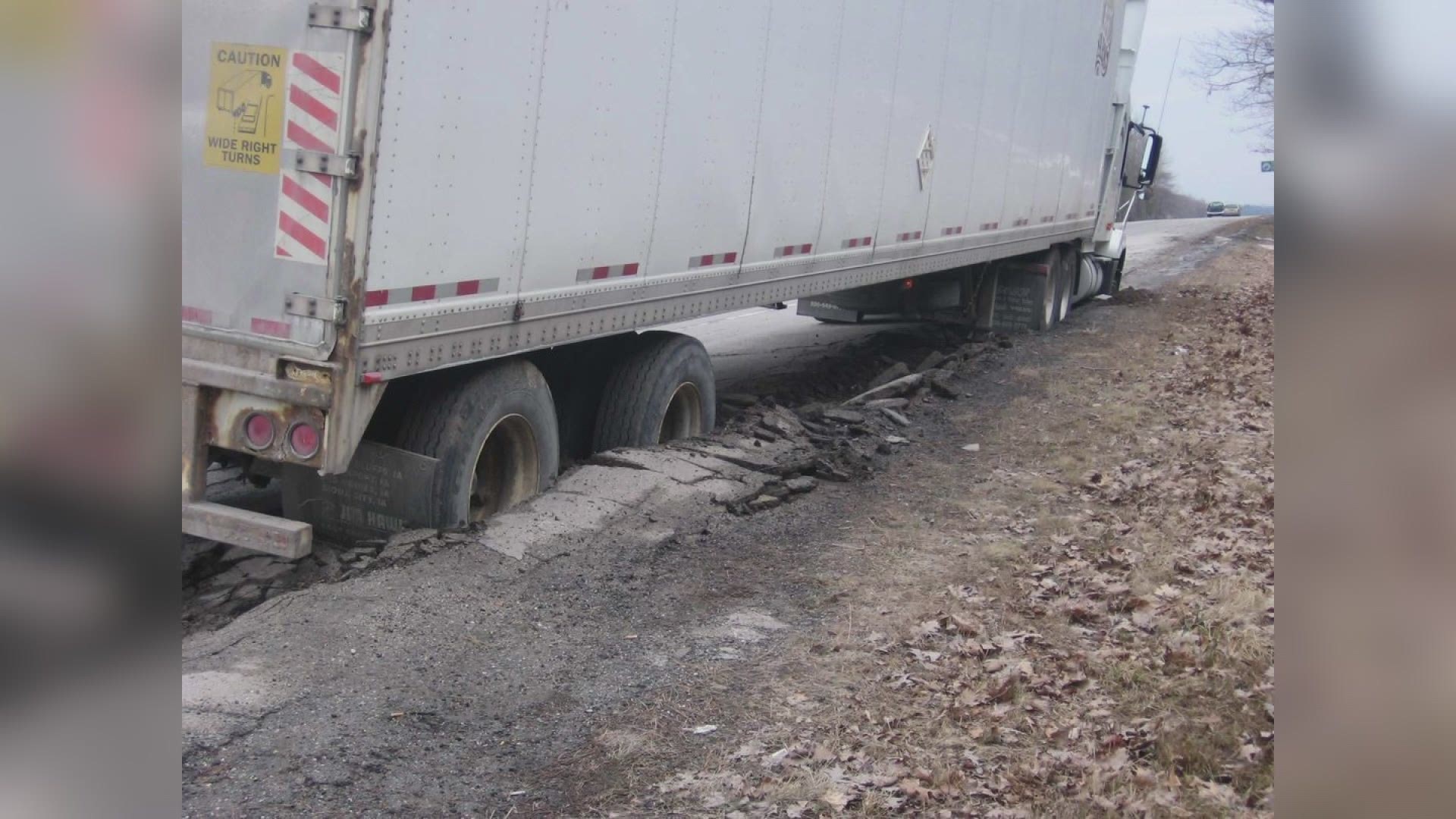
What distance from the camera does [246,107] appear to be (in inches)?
205

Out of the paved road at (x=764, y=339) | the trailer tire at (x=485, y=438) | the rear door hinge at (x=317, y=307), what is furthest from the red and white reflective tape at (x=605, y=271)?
the paved road at (x=764, y=339)

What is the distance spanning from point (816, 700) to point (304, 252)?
285 cm

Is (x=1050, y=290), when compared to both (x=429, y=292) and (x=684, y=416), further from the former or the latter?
(x=429, y=292)

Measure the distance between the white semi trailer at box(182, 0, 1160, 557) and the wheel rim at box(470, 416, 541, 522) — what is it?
0.05 ft

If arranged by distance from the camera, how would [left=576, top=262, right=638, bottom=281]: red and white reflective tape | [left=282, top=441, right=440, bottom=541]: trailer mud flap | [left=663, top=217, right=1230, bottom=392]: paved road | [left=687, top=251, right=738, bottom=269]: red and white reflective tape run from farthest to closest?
[left=663, top=217, right=1230, bottom=392]: paved road, [left=687, top=251, right=738, bottom=269]: red and white reflective tape, [left=576, top=262, right=638, bottom=281]: red and white reflective tape, [left=282, top=441, right=440, bottom=541]: trailer mud flap

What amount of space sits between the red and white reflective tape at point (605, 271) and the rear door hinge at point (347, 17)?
1.91m

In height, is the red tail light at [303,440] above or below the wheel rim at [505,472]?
above

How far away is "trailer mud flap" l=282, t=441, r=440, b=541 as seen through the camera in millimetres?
5996

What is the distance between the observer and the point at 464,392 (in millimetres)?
6090

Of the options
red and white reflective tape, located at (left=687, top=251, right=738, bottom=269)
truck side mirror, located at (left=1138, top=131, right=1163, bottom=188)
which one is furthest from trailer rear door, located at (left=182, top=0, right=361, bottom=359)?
truck side mirror, located at (left=1138, top=131, right=1163, bottom=188)

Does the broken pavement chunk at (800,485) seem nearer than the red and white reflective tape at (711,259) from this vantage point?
No

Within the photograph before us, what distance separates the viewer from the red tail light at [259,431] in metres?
5.40

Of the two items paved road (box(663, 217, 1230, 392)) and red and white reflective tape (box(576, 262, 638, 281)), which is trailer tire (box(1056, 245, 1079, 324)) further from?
red and white reflective tape (box(576, 262, 638, 281))

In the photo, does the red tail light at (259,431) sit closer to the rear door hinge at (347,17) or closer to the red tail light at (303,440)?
the red tail light at (303,440)
